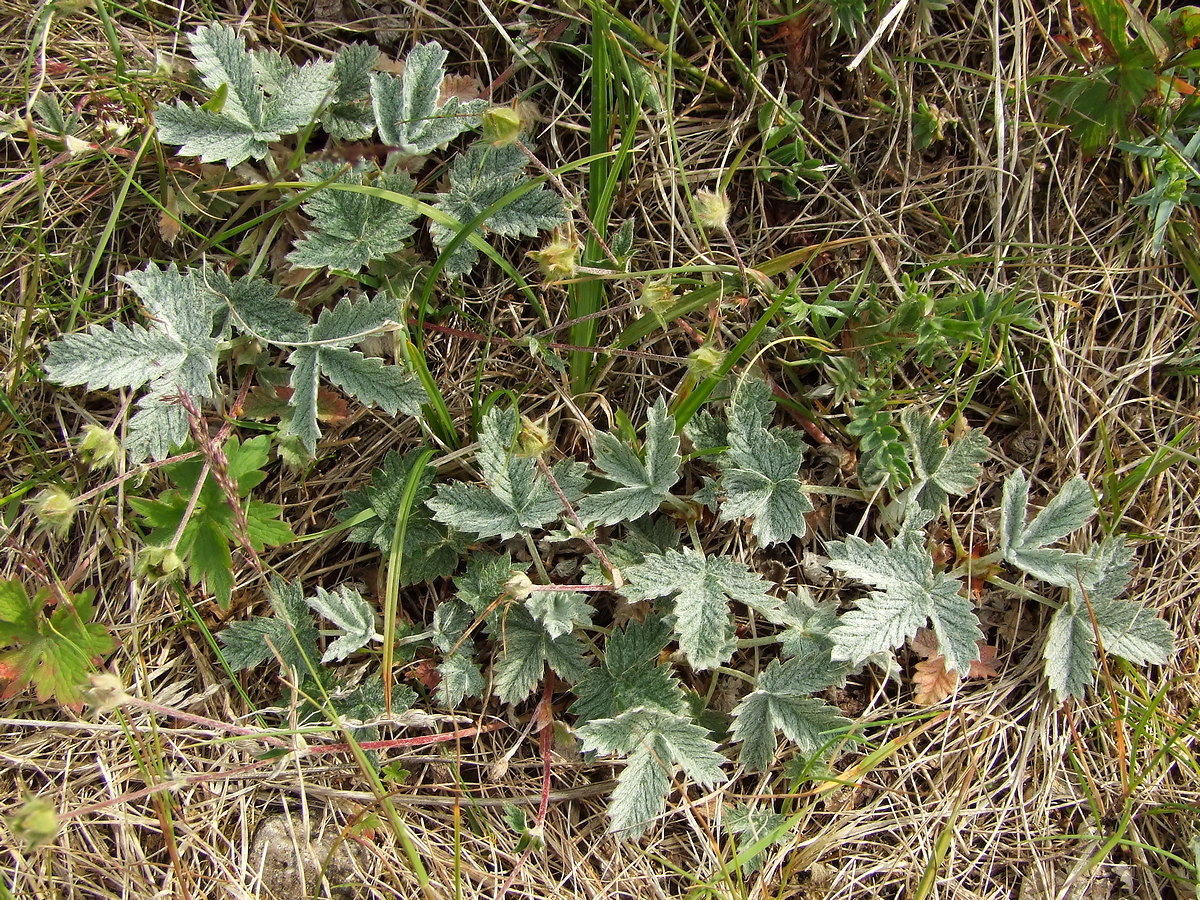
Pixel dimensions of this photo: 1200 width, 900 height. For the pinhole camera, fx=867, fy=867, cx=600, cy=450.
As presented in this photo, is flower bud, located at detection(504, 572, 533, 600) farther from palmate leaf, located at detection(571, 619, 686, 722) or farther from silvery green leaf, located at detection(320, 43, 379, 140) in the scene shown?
silvery green leaf, located at detection(320, 43, 379, 140)

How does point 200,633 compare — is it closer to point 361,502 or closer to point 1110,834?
point 361,502

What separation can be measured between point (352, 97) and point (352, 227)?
33 centimetres

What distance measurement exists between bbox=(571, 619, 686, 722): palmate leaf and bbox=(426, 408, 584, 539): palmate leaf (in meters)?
0.32

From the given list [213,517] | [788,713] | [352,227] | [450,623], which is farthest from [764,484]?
[213,517]

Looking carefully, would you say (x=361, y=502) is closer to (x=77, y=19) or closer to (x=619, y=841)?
(x=619, y=841)

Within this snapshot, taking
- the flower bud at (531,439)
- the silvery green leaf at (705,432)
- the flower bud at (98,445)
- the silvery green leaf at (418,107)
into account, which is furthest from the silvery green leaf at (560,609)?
the silvery green leaf at (418,107)

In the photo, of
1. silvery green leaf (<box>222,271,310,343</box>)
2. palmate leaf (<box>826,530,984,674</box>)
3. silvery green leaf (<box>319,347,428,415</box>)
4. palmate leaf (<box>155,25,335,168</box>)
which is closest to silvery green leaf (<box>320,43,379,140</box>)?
palmate leaf (<box>155,25,335,168</box>)

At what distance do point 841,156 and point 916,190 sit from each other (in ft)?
0.65

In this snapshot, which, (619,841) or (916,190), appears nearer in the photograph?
(619,841)

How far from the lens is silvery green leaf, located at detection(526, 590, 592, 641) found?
1833 millimetres

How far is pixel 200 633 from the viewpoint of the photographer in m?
2.03

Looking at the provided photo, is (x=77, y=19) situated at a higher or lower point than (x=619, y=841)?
higher

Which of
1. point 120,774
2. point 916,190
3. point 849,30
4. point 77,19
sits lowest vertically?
→ point 120,774

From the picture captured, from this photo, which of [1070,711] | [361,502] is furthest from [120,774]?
[1070,711]
